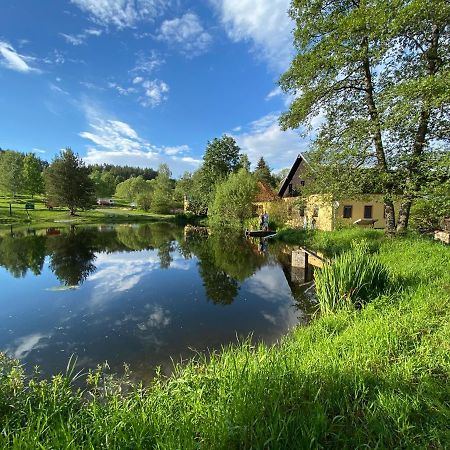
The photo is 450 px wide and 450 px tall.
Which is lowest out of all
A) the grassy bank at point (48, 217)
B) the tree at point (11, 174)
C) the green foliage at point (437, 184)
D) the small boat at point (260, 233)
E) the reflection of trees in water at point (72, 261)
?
the reflection of trees in water at point (72, 261)

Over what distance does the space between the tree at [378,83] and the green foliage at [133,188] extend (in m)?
69.9

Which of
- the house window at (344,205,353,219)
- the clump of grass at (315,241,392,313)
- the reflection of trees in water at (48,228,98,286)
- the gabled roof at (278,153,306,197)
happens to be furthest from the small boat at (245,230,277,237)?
the clump of grass at (315,241,392,313)

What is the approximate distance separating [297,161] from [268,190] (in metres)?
9.34

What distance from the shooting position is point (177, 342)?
21.0 ft

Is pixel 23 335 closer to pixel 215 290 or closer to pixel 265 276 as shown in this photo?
pixel 215 290

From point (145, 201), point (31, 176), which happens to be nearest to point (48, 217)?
point (31, 176)

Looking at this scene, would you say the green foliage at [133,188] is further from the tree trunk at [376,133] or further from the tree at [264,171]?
the tree trunk at [376,133]

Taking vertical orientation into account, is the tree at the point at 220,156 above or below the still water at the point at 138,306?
above

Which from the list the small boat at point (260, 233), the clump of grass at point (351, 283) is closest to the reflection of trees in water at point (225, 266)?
the clump of grass at point (351, 283)

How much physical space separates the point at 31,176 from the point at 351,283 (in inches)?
2311

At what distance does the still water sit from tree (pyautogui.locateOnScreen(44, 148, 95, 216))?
31360mm

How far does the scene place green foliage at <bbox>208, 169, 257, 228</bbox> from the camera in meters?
33.6

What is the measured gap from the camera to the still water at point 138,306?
20.0ft

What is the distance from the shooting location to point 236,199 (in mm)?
33781
